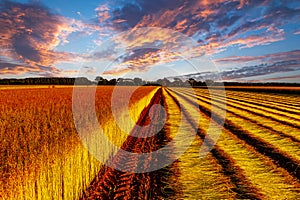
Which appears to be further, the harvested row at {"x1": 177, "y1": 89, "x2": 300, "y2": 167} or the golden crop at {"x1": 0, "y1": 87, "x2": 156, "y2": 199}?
the harvested row at {"x1": 177, "y1": 89, "x2": 300, "y2": 167}

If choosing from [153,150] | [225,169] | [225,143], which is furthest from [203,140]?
[225,169]

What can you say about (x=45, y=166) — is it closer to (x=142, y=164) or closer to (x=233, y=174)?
(x=142, y=164)

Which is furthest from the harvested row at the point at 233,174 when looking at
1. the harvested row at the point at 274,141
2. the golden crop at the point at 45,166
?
the golden crop at the point at 45,166

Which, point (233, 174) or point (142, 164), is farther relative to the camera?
point (142, 164)

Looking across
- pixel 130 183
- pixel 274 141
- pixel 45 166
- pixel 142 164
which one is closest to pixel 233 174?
pixel 142 164

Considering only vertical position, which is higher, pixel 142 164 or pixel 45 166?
pixel 45 166

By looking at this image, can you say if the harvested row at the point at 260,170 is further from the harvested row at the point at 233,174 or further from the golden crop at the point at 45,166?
the golden crop at the point at 45,166

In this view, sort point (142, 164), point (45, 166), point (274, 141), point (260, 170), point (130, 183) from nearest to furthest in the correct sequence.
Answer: point (45, 166)
point (130, 183)
point (260, 170)
point (142, 164)
point (274, 141)

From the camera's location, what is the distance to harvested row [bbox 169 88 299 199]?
602 centimetres

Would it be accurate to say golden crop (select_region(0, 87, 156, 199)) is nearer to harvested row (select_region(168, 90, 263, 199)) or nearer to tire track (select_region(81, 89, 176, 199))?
tire track (select_region(81, 89, 176, 199))

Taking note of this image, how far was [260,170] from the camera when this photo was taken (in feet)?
23.6

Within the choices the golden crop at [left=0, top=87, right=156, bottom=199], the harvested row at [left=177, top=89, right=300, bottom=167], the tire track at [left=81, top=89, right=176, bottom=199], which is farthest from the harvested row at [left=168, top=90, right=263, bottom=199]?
the golden crop at [left=0, top=87, right=156, bottom=199]

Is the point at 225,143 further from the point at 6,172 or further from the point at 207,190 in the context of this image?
the point at 6,172

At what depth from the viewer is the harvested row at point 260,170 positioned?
19.8ft
